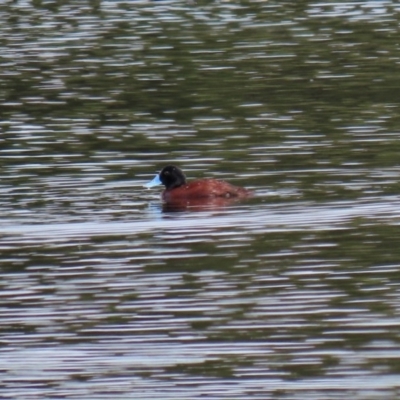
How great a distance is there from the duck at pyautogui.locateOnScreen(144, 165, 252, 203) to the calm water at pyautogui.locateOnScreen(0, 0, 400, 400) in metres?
0.19

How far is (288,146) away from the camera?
55.2ft

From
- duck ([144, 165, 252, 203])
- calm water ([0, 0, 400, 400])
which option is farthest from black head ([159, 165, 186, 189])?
calm water ([0, 0, 400, 400])

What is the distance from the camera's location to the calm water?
30.0 feet

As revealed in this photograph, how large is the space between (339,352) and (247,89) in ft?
41.4

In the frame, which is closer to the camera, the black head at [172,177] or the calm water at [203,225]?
the calm water at [203,225]

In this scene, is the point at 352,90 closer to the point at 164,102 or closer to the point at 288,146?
the point at 164,102

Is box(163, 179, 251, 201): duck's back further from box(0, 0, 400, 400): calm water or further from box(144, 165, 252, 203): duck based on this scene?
box(0, 0, 400, 400): calm water

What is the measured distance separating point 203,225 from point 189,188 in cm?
156

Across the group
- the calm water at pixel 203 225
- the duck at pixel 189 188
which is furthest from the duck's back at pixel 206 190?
the calm water at pixel 203 225

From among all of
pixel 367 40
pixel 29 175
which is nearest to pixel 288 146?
pixel 29 175

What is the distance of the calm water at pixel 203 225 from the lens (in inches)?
360

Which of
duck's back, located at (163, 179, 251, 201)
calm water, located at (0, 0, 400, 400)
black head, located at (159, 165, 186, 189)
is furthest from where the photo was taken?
black head, located at (159, 165, 186, 189)

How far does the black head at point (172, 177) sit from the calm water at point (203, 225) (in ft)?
0.75

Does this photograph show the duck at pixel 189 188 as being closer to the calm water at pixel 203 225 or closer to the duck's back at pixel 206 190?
the duck's back at pixel 206 190
